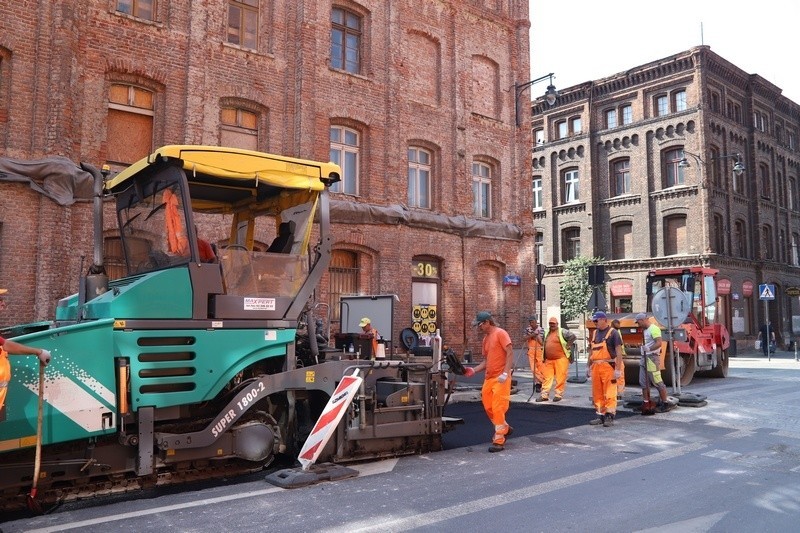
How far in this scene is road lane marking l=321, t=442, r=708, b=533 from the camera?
200 inches

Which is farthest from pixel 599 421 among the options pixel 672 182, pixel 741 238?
pixel 741 238

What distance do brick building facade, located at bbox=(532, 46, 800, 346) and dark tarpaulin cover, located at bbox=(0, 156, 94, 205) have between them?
84.9ft

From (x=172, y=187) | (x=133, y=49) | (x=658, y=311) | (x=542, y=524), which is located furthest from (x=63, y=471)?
(x=133, y=49)

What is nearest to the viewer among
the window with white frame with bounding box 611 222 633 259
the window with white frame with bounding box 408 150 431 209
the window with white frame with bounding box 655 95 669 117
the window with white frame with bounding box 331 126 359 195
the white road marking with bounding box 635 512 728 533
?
the white road marking with bounding box 635 512 728 533

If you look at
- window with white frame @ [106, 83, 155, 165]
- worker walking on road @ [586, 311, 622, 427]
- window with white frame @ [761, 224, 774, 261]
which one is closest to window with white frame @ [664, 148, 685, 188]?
window with white frame @ [761, 224, 774, 261]

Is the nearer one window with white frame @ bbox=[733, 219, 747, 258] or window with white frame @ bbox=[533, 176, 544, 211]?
window with white frame @ bbox=[733, 219, 747, 258]

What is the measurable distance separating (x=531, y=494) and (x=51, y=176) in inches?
434

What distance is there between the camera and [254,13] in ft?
53.9

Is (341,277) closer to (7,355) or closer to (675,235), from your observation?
(7,355)

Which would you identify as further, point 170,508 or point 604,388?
point 604,388

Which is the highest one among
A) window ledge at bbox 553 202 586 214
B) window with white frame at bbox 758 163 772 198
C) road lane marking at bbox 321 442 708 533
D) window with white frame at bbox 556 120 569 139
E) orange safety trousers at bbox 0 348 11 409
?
window with white frame at bbox 556 120 569 139

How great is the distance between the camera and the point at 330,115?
17078 mm

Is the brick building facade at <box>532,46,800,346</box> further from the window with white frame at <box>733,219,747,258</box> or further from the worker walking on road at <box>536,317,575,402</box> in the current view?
the worker walking on road at <box>536,317,575,402</box>

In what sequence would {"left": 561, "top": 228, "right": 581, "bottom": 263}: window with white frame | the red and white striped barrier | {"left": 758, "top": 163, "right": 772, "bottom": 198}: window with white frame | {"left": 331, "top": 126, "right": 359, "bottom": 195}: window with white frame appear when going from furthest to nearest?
{"left": 758, "top": 163, "right": 772, "bottom": 198}: window with white frame
{"left": 561, "top": 228, "right": 581, "bottom": 263}: window with white frame
{"left": 331, "top": 126, "right": 359, "bottom": 195}: window with white frame
the red and white striped barrier
